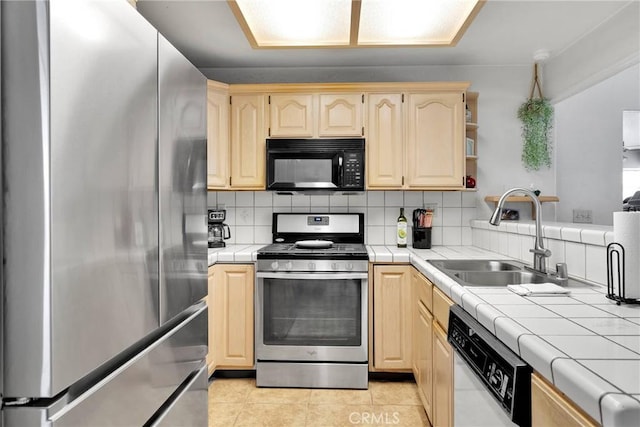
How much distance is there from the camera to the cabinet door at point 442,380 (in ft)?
5.13

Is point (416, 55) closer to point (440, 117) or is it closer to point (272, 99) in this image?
point (440, 117)

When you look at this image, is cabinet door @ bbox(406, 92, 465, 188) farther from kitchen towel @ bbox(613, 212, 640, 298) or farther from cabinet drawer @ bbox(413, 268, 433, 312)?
Result: kitchen towel @ bbox(613, 212, 640, 298)

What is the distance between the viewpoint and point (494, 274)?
2.00 m

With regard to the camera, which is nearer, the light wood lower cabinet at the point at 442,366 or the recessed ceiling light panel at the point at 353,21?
the light wood lower cabinet at the point at 442,366

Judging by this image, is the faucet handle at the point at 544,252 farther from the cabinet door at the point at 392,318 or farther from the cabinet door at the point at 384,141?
the cabinet door at the point at 384,141

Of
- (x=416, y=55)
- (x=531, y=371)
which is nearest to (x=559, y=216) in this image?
(x=416, y=55)

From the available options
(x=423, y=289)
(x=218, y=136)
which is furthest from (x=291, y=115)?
(x=423, y=289)

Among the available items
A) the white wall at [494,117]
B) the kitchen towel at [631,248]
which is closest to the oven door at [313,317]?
the white wall at [494,117]

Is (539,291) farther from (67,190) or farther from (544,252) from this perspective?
(67,190)

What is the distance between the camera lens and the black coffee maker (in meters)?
3.03

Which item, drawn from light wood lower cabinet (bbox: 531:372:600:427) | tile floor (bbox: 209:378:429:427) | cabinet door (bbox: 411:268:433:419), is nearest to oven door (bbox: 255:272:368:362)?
tile floor (bbox: 209:378:429:427)

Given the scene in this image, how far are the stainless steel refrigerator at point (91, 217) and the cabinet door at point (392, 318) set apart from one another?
5.53 ft

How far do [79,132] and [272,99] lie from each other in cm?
230

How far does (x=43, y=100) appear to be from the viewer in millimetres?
597
